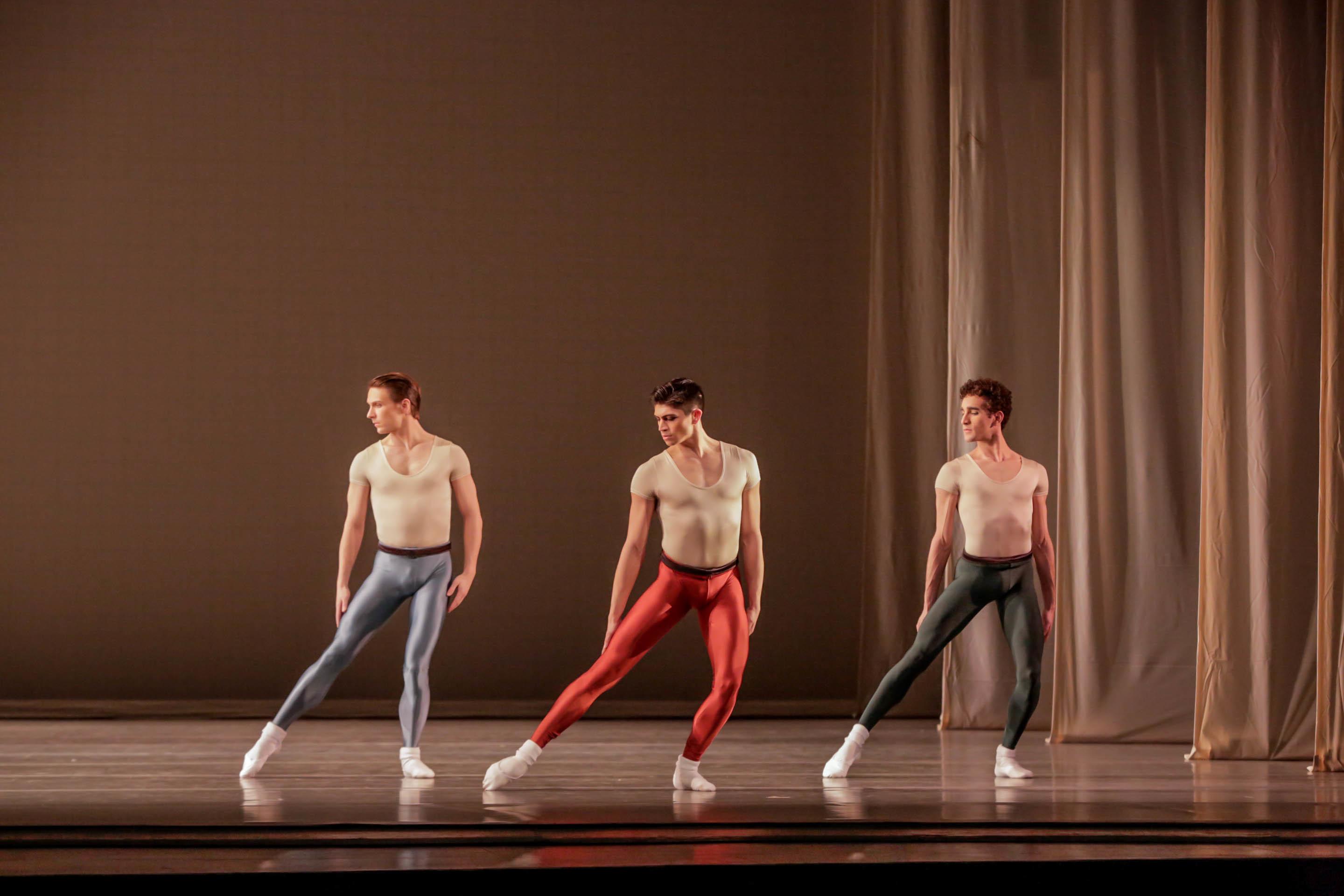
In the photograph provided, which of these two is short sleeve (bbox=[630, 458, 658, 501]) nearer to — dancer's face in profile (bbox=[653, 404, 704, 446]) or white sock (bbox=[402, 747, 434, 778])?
dancer's face in profile (bbox=[653, 404, 704, 446])

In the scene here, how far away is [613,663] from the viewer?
396 cm

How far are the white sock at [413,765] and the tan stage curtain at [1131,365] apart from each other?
2.81 metres

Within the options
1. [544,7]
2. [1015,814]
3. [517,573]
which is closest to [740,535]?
[1015,814]

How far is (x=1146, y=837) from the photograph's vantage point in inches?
136

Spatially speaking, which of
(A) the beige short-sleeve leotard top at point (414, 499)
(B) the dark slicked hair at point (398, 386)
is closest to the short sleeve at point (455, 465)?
(A) the beige short-sleeve leotard top at point (414, 499)

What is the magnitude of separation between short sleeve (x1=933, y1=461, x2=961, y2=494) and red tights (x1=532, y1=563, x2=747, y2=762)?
0.89 metres

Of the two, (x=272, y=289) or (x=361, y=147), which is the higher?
(x=361, y=147)

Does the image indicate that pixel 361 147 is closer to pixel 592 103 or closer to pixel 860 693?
pixel 592 103

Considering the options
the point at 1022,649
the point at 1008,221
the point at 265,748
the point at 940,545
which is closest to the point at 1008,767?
the point at 1022,649

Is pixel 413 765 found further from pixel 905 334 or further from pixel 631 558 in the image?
pixel 905 334

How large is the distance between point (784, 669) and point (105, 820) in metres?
3.86

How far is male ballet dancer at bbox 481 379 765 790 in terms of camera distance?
156 inches

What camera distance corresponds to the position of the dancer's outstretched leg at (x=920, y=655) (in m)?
4.40

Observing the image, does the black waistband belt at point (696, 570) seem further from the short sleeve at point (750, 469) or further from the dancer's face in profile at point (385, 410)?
the dancer's face in profile at point (385, 410)
